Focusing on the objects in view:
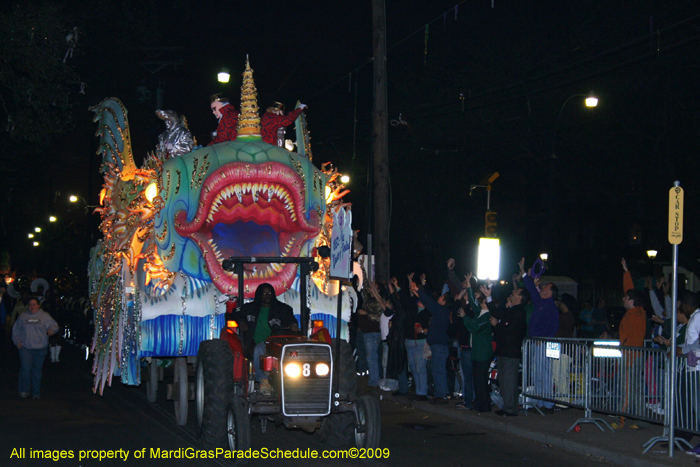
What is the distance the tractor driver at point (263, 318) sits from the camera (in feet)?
30.3

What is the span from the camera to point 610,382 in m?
10.6

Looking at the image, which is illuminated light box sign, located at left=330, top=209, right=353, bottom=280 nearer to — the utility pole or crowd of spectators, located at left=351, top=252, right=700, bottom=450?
crowd of spectators, located at left=351, top=252, right=700, bottom=450

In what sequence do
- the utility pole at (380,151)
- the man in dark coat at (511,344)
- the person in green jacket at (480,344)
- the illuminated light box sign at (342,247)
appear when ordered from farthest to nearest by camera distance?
1. the utility pole at (380,151)
2. the person in green jacket at (480,344)
3. the man in dark coat at (511,344)
4. the illuminated light box sign at (342,247)

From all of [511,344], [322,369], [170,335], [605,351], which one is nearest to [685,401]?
[605,351]

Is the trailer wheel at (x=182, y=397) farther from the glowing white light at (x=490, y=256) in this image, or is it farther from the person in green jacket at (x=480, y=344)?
the glowing white light at (x=490, y=256)

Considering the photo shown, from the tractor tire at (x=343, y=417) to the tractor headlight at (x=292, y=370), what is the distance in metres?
0.55

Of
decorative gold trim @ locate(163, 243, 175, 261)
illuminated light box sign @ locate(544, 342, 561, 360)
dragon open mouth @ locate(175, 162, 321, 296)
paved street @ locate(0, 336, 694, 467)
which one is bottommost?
paved street @ locate(0, 336, 694, 467)

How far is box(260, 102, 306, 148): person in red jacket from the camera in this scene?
500 inches

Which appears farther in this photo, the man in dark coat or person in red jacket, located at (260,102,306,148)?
person in red jacket, located at (260,102,306,148)

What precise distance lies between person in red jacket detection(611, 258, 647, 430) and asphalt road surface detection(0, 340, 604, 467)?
1.26 meters

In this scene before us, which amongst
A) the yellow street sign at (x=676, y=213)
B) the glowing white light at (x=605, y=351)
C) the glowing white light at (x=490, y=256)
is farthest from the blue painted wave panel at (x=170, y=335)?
the glowing white light at (x=490, y=256)

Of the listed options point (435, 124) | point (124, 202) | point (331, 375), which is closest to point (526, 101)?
point (435, 124)

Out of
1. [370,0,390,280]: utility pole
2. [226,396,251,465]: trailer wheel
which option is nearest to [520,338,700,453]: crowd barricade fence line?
[226,396,251,465]: trailer wheel

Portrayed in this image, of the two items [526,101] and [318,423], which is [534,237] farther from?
[318,423]
